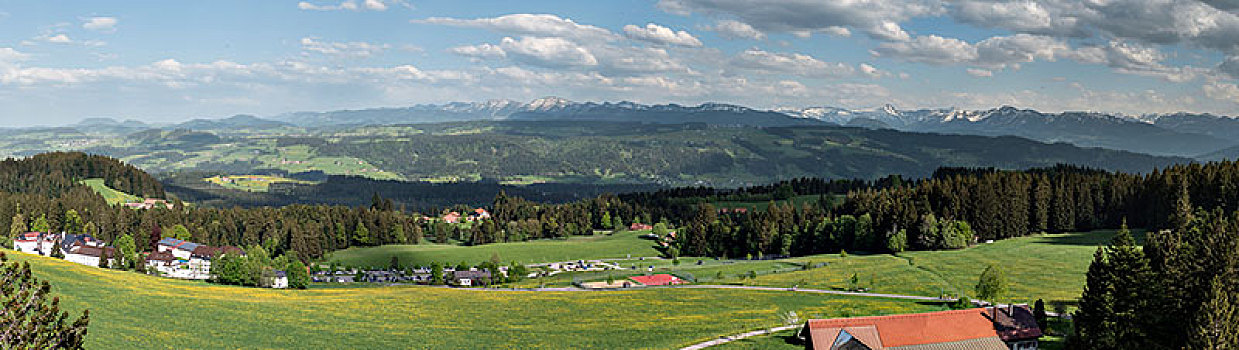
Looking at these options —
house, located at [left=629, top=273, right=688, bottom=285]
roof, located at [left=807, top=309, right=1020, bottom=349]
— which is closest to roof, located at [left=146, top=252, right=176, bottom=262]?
house, located at [left=629, top=273, right=688, bottom=285]

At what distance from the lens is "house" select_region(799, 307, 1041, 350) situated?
53.6 meters

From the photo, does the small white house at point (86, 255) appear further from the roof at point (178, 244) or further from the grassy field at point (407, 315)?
the grassy field at point (407, 315)

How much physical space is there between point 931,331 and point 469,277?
3044 inches

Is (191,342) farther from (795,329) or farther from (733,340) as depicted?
(795,329)

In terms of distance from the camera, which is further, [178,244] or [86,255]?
[178,244]

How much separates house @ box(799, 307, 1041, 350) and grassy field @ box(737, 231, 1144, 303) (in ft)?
68.5

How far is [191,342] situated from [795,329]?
4499 centimetres

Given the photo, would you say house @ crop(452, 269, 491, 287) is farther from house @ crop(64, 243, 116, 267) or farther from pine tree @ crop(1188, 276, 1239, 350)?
pine tree @ crop(1188, 276, 1239, 350)

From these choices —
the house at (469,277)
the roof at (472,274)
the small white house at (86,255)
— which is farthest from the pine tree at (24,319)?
the small white house at (86,255)

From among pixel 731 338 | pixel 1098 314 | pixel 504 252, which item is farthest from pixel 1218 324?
pixel 504 252

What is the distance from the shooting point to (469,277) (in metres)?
118

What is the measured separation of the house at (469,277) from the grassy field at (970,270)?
132ft

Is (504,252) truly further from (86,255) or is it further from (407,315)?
(407,315)

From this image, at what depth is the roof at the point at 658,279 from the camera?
10556 centimetres
